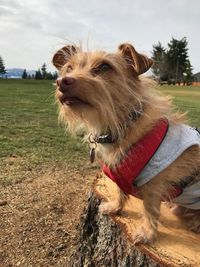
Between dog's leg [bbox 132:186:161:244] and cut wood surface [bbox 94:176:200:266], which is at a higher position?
dog's leg [bbox 132:186:161:244]

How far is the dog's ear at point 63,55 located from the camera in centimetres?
304

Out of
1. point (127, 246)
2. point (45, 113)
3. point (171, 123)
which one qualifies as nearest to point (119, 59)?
point (171, 123)

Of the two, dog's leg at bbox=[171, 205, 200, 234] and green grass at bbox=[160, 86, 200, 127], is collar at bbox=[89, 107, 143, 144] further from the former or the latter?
dog's leg at bbox=[171, 205, 200, 234]

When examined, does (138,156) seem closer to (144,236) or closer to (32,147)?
(144,236)

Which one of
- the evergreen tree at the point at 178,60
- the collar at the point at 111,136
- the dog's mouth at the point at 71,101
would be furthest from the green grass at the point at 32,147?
the evergreen tree at the point at 178,60

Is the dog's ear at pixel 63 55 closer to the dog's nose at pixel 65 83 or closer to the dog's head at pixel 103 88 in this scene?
the dog's head at pixel 103 88

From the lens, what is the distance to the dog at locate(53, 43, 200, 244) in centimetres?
269

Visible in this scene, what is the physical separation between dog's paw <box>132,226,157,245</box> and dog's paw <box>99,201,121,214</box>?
359 millimetres

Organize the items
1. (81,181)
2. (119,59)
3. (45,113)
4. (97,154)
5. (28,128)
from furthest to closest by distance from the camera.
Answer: (45,113) → (28,128) → (81,181) → (97,154) → (119,59)

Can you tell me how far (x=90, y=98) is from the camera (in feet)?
8.57

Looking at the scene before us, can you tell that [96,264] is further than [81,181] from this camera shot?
No

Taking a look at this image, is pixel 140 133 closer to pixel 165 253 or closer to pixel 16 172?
pixel 165 253

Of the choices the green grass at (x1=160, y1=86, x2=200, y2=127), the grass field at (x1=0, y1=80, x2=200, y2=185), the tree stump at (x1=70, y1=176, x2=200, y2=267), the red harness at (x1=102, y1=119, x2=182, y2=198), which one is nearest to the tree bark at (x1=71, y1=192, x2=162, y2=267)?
the tree stump at (x1=70, y1=176, x2=200, y2=267)

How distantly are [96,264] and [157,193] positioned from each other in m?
0.83
